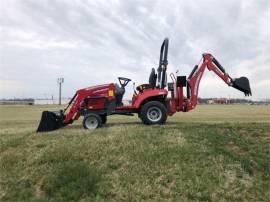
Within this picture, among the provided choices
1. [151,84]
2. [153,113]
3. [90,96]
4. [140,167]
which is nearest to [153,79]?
[151,84]

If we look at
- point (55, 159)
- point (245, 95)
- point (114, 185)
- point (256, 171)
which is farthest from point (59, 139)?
point (245, 95)

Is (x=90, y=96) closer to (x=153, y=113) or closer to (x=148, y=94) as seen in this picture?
(x=148, y=94)

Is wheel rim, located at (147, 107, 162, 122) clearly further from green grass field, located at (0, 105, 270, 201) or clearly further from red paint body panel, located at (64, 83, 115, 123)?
green grass field, located at (0, 105, 270, 201)

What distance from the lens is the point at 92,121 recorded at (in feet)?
45.0

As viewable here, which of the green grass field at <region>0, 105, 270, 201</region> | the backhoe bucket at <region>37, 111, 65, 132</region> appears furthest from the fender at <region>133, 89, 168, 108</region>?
the green grass field at <region>0, 105, 270, 201</region>

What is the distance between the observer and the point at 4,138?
38.7ft

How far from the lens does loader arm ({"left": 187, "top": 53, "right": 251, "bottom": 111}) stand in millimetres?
14547

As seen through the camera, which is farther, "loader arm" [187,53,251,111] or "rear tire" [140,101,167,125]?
"loader arm" [187,53,251,111]

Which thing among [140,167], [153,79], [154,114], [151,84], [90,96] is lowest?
[140,167]

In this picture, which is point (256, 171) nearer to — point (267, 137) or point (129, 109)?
point (267, 137)

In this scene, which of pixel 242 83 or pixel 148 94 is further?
pixel 242 83

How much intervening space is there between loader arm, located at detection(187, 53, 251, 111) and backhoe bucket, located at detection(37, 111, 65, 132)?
4.64 meters

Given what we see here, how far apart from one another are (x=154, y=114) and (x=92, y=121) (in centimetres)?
215

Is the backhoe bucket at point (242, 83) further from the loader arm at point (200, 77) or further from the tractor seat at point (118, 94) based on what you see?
the tractor seat at point (118, 94)
